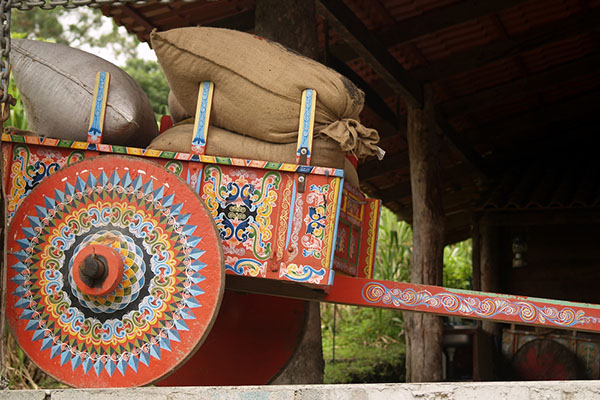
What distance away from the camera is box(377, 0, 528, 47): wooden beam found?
20.2 ft

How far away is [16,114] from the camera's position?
6.88 metres

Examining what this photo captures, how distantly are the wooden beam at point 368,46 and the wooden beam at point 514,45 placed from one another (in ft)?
1.08

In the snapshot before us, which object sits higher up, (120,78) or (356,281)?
(120,78)

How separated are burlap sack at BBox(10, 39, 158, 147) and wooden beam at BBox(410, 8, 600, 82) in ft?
13.1

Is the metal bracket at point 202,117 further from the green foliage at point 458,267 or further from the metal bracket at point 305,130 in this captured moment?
the green foliage at point 458,267

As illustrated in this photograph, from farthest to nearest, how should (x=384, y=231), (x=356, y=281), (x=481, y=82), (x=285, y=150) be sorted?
1. (x=384, y=231)
2. (x=481, y=82)
3. (x=356, y=281)
4. (x=285, y=150)

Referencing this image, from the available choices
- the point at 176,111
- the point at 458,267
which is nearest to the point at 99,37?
the point at 458,267

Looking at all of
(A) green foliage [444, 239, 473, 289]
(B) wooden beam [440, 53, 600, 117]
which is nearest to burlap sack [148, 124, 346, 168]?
(B) wooden beam [440, 53, 600, 117]

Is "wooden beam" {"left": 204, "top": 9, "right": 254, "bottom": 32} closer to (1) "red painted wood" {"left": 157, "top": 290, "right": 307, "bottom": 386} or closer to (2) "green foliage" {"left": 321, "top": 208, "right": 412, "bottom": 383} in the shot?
(1) "red painted wood" {"left": 157, "top": 290, "right": 307, "bottom": 386}

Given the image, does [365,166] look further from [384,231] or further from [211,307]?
[211,307]

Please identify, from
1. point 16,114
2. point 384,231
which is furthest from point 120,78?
point 384,231

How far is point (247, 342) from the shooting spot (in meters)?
4.32

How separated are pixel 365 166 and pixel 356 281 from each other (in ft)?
17.0

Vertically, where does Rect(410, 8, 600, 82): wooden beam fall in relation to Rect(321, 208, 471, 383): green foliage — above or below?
above
